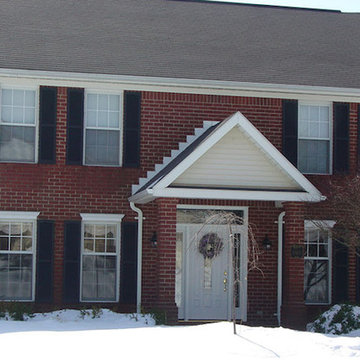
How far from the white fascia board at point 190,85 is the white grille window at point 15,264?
3.15 meters

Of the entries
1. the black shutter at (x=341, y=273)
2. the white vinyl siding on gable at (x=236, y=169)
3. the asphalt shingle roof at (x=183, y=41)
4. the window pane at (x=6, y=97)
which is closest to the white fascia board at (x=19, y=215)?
the window pane at (x=6, y=97)

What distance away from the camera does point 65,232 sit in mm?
17703

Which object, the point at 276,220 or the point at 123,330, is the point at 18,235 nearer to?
the point at 123,330

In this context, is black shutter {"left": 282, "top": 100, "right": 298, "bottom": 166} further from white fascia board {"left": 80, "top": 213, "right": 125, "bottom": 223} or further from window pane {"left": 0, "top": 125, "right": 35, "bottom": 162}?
window pane {"left": 0, "top": 125, "right": 35, "bottom": 162}

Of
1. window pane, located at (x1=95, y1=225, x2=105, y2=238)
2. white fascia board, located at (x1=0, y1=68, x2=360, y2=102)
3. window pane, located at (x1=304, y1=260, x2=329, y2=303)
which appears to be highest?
white fascia board, located at (x1=0, y1=68, x2=360, y2=102)

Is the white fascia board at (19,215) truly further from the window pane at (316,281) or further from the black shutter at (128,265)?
the window pane at (316,281)

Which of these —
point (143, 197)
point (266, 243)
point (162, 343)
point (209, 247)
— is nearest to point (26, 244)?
point (143, 197)

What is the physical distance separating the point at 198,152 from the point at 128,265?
3.30 meters

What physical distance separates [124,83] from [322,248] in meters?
5.81

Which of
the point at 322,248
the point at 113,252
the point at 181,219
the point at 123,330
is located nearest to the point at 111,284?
the point at 113,252

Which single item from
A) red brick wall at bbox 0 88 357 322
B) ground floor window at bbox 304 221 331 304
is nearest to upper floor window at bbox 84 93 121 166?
red brick wall at bbox 0 88 357 322

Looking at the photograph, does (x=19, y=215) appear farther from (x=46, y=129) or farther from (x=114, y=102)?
(x=114, y=102)

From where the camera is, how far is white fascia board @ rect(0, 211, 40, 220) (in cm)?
1750

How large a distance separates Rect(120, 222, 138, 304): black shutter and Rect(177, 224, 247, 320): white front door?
114cm
